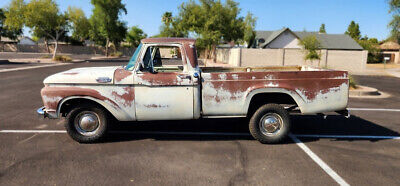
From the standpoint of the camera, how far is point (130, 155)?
4555 mm

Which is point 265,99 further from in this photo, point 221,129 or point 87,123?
point 87,123

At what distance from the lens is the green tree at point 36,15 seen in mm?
29750

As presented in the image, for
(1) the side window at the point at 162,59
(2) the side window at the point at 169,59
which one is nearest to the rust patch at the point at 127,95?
(1) the side window at the point at 162,59

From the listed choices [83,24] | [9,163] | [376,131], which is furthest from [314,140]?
[83,24]

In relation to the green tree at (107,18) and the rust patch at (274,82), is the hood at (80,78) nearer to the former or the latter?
the rust patch at (274,82)

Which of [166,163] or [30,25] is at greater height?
[30,25]

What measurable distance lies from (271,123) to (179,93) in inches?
73.2

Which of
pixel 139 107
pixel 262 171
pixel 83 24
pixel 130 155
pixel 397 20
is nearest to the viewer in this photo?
pixel 262 171

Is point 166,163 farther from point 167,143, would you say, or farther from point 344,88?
point 344,88

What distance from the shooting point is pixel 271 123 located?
200 inches

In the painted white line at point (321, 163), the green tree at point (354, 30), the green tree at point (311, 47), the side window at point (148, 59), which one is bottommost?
the painted white line at point (321, 163)

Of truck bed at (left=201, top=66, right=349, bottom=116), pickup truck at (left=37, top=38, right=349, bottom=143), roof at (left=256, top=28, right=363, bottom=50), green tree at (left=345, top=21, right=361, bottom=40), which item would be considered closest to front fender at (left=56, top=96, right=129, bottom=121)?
pickup truck at (left=37, top=38, right=349, bottom=143)

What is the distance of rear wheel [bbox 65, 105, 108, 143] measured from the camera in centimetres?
497

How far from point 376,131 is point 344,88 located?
1.88 metres
